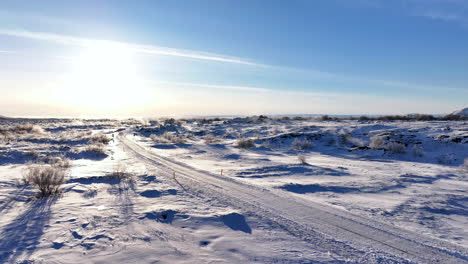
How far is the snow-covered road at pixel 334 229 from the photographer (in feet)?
13.8

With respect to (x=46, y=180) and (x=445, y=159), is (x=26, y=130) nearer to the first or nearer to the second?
(x=46, y=180)

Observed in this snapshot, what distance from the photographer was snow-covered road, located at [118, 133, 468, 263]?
4.20m

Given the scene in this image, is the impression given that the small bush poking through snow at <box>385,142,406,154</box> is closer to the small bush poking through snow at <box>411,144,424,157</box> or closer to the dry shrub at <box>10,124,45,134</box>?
the small bush poking through snow at <box>411,144,424,157</box>

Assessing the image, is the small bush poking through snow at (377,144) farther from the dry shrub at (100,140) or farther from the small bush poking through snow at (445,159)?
the dry shrub at (100,140)

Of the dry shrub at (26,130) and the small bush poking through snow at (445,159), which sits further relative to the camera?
the dry shrub at (26,130)

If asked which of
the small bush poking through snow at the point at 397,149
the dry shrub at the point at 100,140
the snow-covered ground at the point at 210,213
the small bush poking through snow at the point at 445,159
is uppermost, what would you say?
the small bush poking through snow at the point at 397,149

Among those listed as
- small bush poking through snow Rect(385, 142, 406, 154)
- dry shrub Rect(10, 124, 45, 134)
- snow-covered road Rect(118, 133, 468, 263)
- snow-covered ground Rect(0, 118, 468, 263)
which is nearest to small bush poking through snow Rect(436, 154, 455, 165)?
snow-covered ground Rect(0, 118, 468, 263)

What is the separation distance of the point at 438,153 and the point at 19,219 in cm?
1725

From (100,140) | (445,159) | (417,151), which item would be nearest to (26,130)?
(100,140)

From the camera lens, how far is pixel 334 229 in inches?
201

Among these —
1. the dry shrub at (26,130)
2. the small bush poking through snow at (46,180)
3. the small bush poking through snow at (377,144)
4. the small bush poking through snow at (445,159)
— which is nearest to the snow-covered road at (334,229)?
the small bush poking through snow at (46,180)

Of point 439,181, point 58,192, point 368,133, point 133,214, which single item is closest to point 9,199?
point 58,192

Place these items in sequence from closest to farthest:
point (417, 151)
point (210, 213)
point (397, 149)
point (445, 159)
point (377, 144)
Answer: point (210, 213) → point (445, 159) → point (417, 151) → point (397, 149) → point (377, 144)

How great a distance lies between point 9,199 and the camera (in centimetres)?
680
